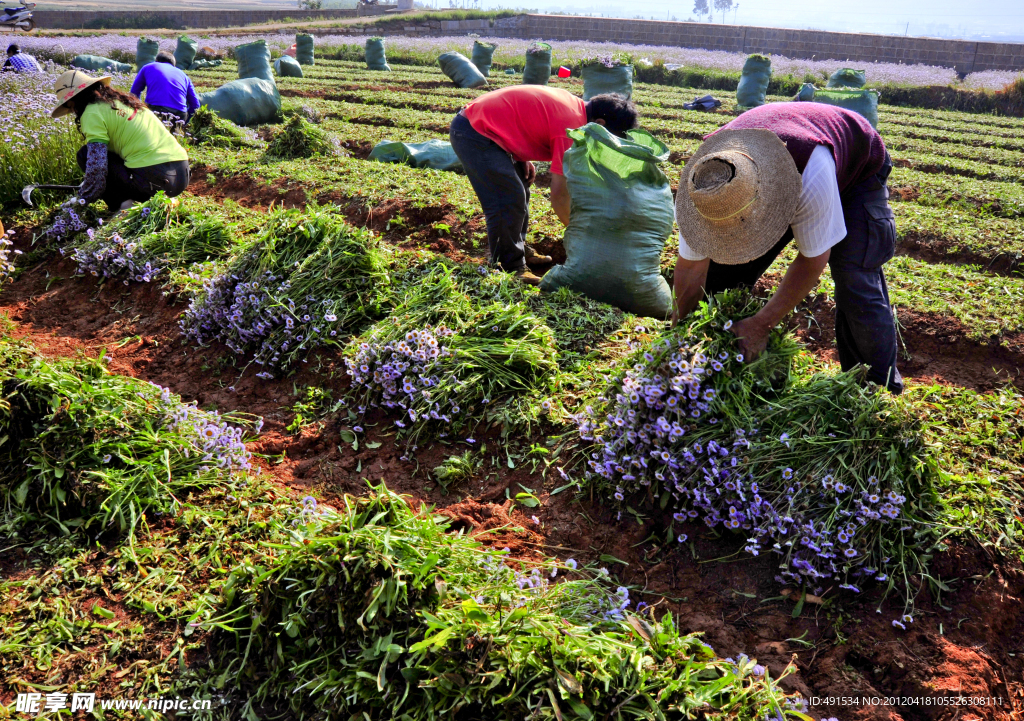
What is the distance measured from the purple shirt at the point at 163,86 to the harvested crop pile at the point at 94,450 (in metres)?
4.72

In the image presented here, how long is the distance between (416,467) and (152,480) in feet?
2.89

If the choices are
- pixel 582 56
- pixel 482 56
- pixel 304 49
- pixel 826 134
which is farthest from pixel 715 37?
pixel 826 134

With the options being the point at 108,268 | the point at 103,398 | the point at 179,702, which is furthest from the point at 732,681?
the point at 108,268

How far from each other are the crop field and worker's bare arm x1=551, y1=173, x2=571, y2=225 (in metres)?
0.59

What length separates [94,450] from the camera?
221 centimetres

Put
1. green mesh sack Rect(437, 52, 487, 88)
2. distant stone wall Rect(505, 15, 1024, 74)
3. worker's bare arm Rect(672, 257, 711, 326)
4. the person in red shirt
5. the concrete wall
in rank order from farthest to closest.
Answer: the concrete wall
distant stone wall Rect(505, 15, 1024, 74)
green mesh sack Rect(437, 52, 487, 88)
the person in red shirt
worker's bare arm Rect(672, 257, 711, 326)

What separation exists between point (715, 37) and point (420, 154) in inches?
872

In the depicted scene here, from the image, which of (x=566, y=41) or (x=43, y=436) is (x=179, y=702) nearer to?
(x=43, y=436)

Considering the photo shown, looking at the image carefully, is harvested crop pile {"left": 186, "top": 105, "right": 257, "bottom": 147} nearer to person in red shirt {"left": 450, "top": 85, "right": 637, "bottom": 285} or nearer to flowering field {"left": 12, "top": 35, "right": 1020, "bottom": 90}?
person in red shirt {"left": 450, "top": 85, "right": 637, "bottom": 285}

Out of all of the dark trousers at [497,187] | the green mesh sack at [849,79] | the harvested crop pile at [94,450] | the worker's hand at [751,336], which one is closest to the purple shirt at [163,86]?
the dark trousers at [497,187]

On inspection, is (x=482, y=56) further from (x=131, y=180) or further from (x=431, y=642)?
(x=431, y=642)

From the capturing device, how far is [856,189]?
7.89 ft

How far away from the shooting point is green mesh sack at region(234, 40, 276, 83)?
10508 mm

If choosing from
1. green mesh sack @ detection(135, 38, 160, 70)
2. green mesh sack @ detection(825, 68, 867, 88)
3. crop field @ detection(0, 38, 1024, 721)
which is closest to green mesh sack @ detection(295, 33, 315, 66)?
green mesh sack @ detection(135, 38, 160, 70)
